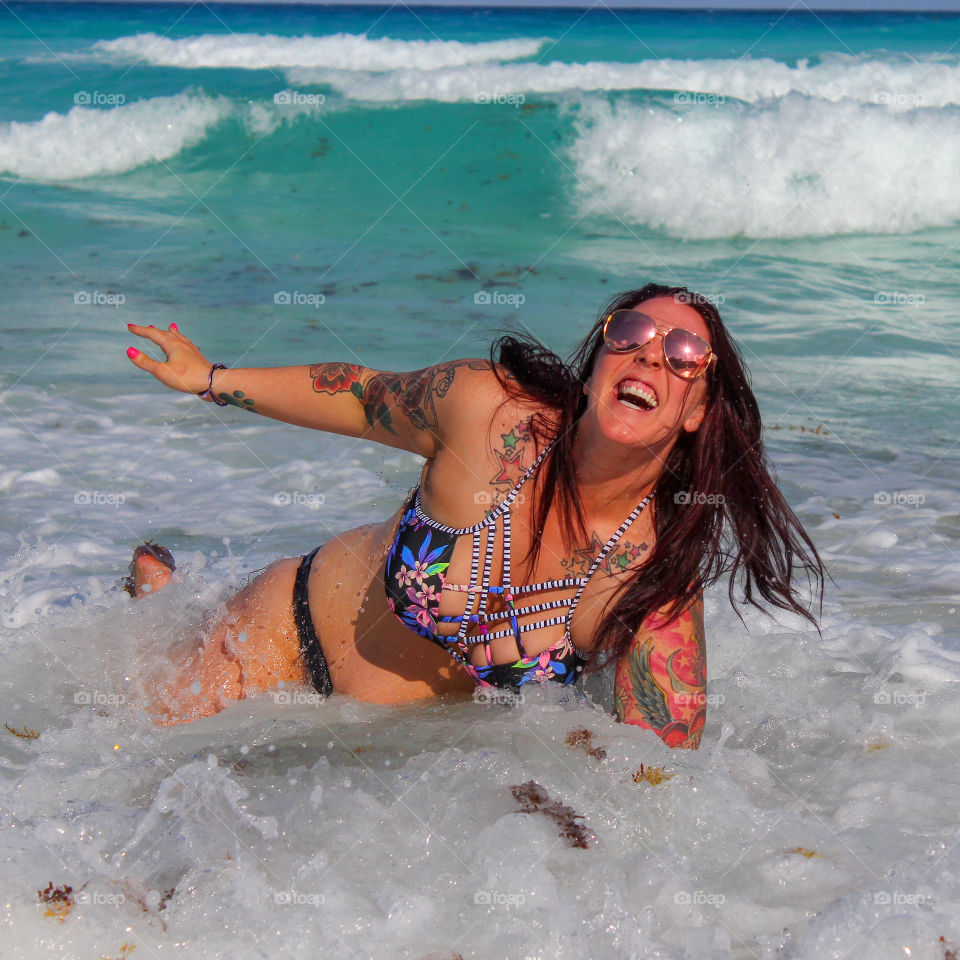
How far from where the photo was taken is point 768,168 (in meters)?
14.2

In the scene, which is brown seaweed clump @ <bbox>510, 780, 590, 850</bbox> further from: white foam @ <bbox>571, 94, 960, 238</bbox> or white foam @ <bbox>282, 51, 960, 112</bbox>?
white foam @ <bbox>282, 51, 960, 112</bbox>

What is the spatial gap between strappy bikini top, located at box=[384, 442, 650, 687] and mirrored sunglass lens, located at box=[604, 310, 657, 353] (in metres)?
0.37

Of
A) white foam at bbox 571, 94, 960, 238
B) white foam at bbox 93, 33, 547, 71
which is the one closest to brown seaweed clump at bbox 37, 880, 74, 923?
white foam at bbox 571, 94, 960, 238

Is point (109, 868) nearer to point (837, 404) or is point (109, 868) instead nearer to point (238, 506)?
point (238, 506)

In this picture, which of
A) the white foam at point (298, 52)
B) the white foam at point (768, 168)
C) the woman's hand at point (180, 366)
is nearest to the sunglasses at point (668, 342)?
the woman's hand at point (180, 366)

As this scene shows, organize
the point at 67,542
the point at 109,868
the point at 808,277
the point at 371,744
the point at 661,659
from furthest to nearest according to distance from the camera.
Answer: the point at 808,277 < the point at 67,542 < the point at 371,744 < the point at 661,659 < the point at 109,868

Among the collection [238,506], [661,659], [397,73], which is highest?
[397,73]

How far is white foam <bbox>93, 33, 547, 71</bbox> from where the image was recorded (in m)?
22.0

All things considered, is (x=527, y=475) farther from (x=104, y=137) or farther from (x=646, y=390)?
(x=104, y=137)

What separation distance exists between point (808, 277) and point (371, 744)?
29.9ft

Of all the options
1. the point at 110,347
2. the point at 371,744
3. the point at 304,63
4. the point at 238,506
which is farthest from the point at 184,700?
the point at 304,63

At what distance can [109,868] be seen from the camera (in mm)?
2516

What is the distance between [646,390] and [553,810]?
1173 mm

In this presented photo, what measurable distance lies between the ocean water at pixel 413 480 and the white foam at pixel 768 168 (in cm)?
6
